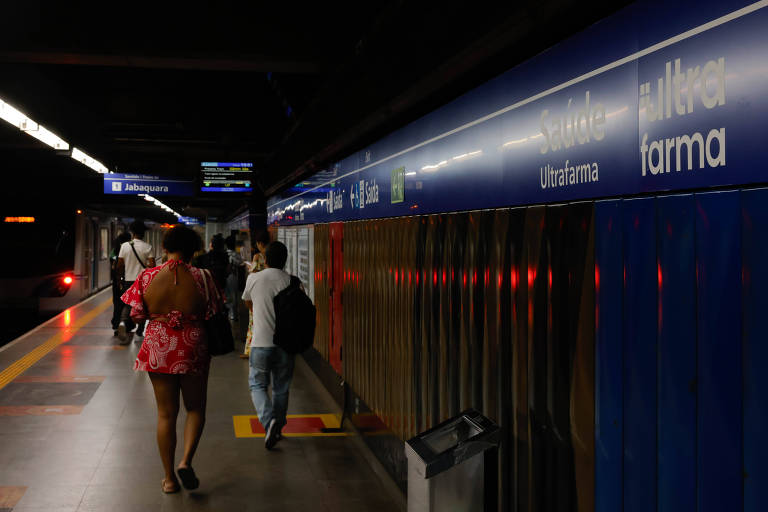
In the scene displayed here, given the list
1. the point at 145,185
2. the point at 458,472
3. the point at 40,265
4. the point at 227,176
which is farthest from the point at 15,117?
the point at 40,265

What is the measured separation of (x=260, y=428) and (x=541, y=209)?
13.0 ft

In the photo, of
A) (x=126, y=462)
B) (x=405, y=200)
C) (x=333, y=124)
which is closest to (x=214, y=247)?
(x=333, y=124)

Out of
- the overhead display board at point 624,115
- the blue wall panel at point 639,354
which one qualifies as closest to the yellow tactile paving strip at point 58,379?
the overhead display board at point 624,115

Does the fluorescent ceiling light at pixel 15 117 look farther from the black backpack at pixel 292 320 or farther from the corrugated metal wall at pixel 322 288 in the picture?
the black backpack at pixel 292 320

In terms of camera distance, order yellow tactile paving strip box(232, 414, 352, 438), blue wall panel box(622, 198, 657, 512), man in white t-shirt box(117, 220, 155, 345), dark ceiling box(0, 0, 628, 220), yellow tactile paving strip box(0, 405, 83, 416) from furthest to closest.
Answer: man in white t-shirt box(117, 220, 155, 345)
yellow tactile paving strip box(0, 405, 83, 416)
yellow tactile paving strip box(232, 414, 352, 438)
dark ceiling box(0, 0, 628, 220)
blue wall panel box(622, 198, 657, 512)

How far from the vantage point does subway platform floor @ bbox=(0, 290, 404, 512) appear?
4.26m

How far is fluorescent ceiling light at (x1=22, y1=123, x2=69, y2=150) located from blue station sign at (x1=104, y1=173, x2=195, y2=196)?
5661 millimetres

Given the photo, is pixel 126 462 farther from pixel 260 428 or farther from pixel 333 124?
pixel 333 124

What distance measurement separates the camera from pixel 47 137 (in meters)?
9.13

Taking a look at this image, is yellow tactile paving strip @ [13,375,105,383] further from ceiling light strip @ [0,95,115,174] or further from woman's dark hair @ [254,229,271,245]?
ceiling light strip @ [0,95,115,174]

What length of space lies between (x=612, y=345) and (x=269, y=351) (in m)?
3.54

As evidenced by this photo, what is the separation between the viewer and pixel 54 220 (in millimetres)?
16484

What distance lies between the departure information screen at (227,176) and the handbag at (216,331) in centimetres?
924

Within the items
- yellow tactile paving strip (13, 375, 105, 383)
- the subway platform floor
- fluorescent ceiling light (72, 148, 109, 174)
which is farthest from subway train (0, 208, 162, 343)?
the subway platform floor
